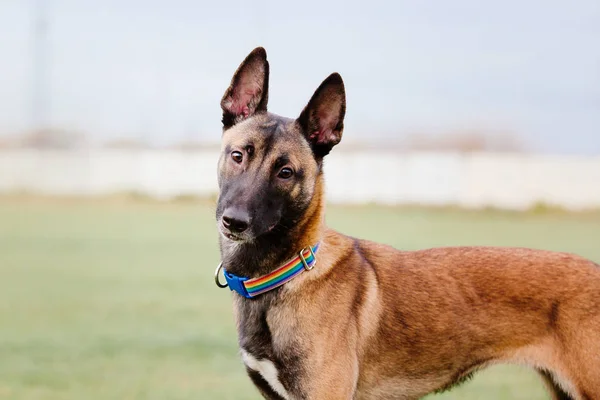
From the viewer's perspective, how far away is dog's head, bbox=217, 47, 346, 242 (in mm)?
3680

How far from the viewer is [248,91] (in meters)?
4.10

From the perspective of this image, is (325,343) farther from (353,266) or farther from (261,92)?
(261,92)

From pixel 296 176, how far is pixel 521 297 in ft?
4.29

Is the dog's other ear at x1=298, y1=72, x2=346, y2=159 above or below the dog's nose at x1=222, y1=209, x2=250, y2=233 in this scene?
above

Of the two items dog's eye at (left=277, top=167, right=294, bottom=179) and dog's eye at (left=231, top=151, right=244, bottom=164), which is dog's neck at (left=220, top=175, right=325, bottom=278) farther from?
dog's eye at (left=231, top=151, right=244, bottom=164)

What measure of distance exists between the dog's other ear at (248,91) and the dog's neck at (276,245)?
1.71 feet

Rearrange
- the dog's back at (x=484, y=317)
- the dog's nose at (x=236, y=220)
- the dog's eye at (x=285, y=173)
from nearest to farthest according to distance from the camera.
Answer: the dog's nose at (x=236, y=220), the dog's eye at (x=285, y=173), the dog's back at (x=484, y=317)

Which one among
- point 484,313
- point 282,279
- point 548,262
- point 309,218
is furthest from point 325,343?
point 548,262

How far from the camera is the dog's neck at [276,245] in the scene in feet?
12.8

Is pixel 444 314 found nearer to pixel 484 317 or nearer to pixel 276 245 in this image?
pixel 484 317

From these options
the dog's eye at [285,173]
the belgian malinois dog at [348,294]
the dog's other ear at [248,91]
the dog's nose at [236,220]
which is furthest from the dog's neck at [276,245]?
the dog's other ear at [248,91]

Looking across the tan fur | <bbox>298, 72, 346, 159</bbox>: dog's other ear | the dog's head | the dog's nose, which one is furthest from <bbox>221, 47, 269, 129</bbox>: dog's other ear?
the dog's nose

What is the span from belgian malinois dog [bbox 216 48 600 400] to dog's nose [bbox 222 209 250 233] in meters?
0.04

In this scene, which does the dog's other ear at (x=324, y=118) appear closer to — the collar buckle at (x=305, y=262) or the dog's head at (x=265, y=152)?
the dog's head at (x=265, y=152)
